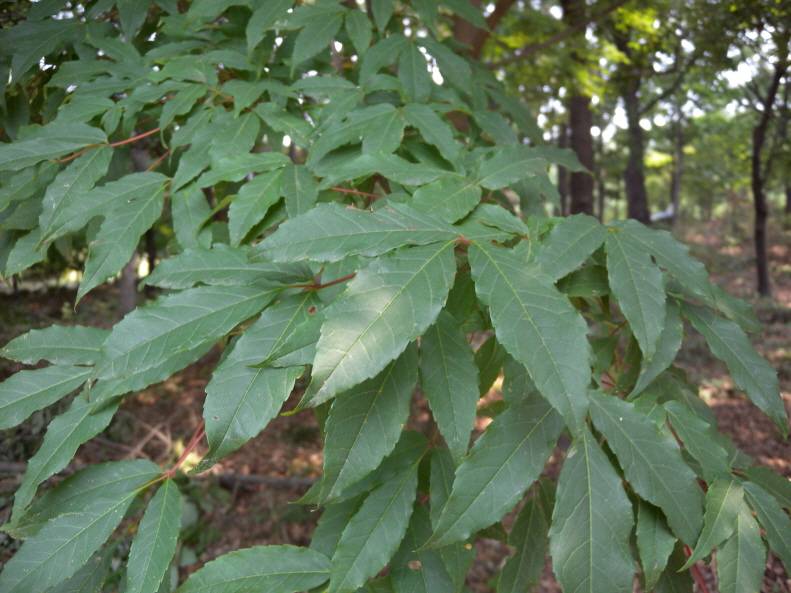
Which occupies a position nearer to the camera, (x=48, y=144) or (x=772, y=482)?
(x=772, y=482)

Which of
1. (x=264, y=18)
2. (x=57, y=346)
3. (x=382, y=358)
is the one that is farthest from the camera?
(x=264, y=18)

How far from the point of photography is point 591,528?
0.78 m

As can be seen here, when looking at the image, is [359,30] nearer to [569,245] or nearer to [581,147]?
[569,245]

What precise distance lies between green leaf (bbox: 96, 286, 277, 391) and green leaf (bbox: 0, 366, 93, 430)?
0.24 meters

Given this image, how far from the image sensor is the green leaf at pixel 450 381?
2.66 ft

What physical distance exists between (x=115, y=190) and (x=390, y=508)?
88 centimetres

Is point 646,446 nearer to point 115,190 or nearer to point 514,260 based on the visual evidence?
point 514,260

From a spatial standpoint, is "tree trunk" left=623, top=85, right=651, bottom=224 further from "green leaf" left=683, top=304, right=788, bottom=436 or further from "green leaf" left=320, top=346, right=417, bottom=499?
"green leaf" left=320, top=346, right=417, bottom=499

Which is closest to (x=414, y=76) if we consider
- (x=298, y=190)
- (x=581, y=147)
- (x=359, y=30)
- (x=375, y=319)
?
(x=359, y=30)

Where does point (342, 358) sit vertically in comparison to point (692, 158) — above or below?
above

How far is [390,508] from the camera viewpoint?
1.00 m

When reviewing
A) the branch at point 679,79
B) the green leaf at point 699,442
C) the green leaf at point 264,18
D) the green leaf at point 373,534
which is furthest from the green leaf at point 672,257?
the branch at point 679,79

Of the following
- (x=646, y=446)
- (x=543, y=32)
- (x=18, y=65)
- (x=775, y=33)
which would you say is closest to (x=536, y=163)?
(x=646, y=446)

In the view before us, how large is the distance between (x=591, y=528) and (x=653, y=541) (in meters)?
0.17
